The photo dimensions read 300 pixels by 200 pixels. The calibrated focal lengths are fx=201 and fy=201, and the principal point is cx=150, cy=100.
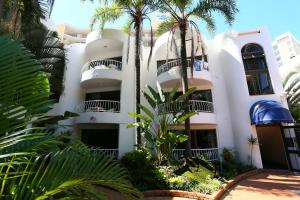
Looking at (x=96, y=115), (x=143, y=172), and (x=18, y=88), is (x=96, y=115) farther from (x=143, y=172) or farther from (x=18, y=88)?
(x=18, y=88)

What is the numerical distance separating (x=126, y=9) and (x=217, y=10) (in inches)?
265

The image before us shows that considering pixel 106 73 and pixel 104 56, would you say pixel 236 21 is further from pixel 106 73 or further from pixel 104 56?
pixel 104 56

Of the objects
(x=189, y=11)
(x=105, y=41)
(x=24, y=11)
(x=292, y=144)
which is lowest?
(x=292, y=144)

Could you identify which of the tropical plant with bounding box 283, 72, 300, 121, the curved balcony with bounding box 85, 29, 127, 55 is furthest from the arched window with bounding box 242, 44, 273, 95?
the curved balcony with bounding box 85, 29, 127, 55

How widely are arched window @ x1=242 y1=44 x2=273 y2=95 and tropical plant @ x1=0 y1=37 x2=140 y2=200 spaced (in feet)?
55.4

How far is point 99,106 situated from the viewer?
17.9 m

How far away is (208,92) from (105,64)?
9895 mm

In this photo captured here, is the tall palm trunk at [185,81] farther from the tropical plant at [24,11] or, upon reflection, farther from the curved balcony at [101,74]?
the tropical plant at [24,11]

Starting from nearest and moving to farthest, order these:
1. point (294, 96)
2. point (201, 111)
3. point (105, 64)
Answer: point (201, 111) < point (105, 64) < point (294, 96)

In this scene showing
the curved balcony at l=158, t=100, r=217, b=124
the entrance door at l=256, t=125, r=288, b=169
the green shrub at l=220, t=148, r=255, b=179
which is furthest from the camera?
the entrance door at l=256, t=125, r=288, b=169

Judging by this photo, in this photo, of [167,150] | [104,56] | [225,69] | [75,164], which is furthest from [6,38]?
[104,56]

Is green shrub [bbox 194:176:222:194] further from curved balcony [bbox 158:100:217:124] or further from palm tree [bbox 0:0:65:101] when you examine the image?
palm tree [bbox 0:0:65:101]

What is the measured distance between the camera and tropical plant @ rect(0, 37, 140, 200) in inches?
65.4

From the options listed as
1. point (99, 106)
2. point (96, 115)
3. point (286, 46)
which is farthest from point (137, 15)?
point (286, 46)
